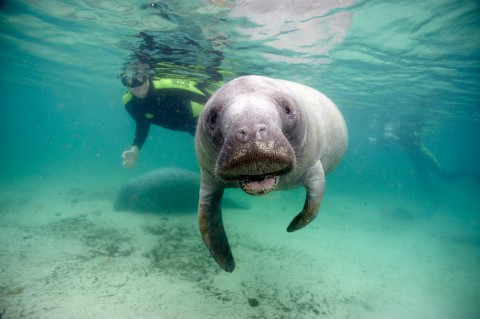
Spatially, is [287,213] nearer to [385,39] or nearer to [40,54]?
[385,39]

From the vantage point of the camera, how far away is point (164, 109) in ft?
30.3

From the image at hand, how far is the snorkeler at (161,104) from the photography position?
356 inches

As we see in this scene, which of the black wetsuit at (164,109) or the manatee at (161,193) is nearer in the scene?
the black wetsuit at (164,109)

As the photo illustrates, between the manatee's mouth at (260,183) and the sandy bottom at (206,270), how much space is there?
3.42 metres

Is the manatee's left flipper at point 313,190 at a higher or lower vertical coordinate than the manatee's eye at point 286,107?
lower

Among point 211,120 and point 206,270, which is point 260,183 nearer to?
point 211,120

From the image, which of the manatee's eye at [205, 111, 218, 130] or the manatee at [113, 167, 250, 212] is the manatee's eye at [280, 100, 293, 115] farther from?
the manatee at [113, 167, 250, 212]

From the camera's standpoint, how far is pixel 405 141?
24.5 meters

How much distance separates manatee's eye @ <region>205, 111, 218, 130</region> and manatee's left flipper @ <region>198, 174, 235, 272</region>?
1.15 meters

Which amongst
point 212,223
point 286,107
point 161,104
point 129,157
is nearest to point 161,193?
point 129,157

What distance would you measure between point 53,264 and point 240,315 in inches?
162

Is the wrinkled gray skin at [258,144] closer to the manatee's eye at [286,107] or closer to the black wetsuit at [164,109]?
the manatee's eye at [286,107]

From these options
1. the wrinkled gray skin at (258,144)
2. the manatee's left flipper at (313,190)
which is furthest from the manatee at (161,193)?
the manatee's left flipper at (313,190)

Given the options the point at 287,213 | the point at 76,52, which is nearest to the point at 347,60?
the point at 287,213
